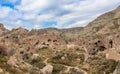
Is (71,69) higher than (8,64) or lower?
lower

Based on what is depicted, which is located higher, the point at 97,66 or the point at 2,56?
the point at 2,56

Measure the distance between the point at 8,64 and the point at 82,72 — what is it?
2359 inches

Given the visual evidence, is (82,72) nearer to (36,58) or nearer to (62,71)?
(62,71)

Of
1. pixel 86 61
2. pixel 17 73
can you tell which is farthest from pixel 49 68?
pixel 17 73

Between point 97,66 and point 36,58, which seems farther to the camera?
point 36,58

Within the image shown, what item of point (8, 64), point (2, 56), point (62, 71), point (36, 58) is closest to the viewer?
point (8, 64)

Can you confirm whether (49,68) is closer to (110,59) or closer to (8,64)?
(110,59)

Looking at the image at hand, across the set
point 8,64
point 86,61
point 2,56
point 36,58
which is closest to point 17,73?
point 8,64

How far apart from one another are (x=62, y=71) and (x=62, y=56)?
4086 centimetres

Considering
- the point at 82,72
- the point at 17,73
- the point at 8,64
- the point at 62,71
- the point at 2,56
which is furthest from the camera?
the point at 62,71

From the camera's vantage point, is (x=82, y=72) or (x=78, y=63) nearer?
(x=82, y=72)

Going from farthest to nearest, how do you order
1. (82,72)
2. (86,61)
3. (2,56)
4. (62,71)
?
(86,61) → (62,71) → (82,72) → (2,56)

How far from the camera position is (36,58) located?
6599 inches

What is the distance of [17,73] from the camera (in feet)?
207
